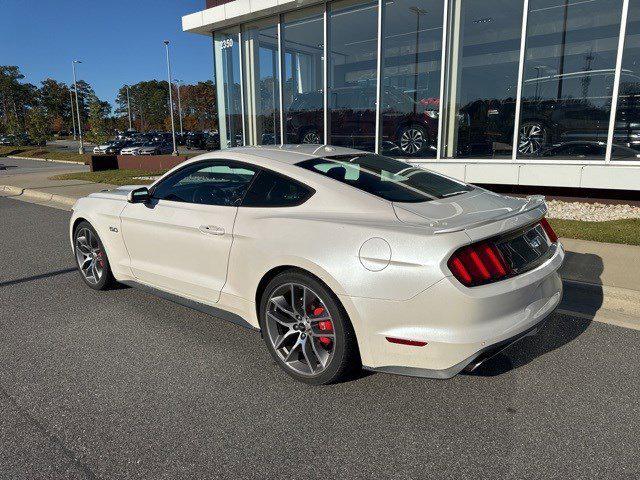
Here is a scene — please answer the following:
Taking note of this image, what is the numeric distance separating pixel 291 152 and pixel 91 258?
8.81 ft

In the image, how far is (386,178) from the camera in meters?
3.48

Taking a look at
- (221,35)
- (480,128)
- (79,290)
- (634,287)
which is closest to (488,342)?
(634,287)

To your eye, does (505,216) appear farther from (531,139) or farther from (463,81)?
(463,81)

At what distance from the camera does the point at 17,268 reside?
612cm

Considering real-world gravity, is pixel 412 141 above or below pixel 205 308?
above

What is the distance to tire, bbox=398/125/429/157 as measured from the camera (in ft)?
36.3

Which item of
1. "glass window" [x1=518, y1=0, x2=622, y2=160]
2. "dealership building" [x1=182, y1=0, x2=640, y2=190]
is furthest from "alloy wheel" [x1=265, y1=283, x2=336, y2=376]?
"glass window" [x1=518, y1=0, x2=622, y2=160]

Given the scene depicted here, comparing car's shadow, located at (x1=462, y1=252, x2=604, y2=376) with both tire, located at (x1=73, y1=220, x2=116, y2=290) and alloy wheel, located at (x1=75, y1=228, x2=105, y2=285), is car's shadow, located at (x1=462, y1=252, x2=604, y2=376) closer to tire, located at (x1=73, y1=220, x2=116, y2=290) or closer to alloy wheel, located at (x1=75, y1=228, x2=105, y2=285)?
tire, located at (x1=73, y1=220, x2=116, y2=290)

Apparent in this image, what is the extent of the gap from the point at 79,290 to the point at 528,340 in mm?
4477

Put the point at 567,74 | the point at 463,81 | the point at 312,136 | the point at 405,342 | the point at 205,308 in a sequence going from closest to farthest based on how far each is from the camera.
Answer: the point at 405,342 → the point at 205,308 → the point at 567,74 → the point at 463,81 → the point at 312,136

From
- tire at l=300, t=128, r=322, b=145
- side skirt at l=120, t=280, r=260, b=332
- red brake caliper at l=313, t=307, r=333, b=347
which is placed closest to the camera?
red brake caliper at l=313, t=307, r=333, b=347

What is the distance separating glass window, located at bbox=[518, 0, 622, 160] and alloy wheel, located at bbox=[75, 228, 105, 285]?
8.29m

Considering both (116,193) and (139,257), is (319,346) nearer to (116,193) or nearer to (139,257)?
(139,257)

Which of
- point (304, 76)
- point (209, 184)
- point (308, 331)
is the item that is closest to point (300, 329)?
point (308, 331)
